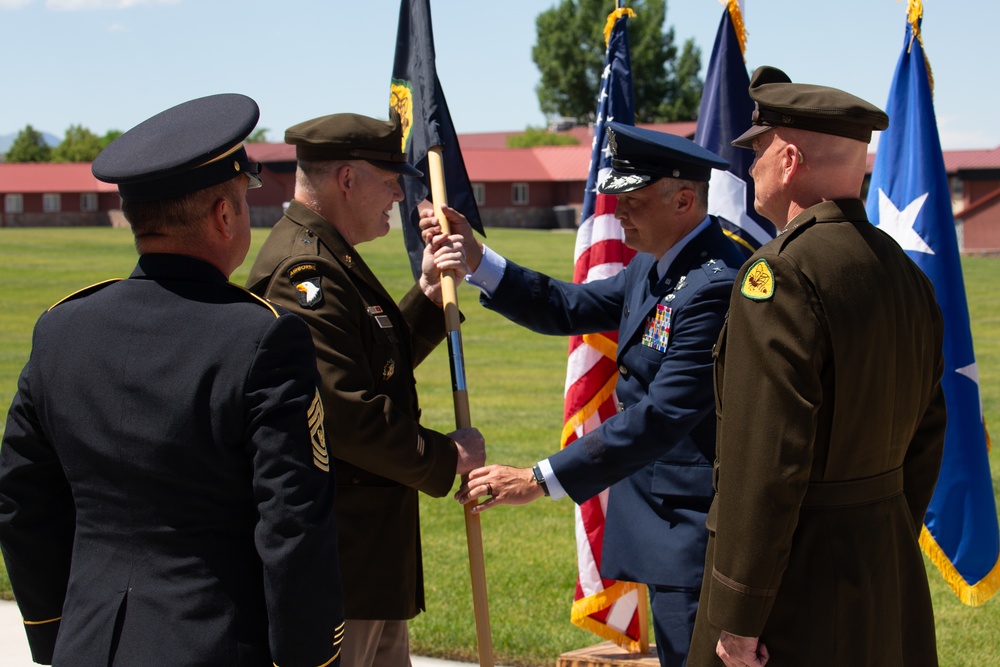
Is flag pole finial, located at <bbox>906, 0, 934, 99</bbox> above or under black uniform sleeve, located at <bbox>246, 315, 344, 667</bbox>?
above

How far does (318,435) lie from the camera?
2.47 m

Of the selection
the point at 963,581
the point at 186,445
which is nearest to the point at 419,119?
the point at 186,445

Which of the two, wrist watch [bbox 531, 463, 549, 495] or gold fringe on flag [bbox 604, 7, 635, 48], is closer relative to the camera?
wrist watch [bbox 531, 463, 549, 495]

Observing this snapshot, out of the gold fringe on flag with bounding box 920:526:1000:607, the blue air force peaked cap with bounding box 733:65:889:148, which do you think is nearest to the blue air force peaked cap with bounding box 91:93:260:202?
the blue air force peaked cap with bounding box 733:65:889:148

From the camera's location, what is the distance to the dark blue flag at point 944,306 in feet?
15.8

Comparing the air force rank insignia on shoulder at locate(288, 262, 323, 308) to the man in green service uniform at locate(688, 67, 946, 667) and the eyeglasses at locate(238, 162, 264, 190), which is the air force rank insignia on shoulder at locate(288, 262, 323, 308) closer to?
the eyeglasses at locate(238, 162, 264, 190)

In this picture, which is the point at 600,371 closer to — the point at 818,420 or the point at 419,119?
the point at 419,119

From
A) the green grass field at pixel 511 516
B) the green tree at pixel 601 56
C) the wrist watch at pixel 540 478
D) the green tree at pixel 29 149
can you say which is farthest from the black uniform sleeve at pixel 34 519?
the green tree at pixel 29 149

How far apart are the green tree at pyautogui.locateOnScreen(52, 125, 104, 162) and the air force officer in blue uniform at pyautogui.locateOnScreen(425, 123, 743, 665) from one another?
83457mm

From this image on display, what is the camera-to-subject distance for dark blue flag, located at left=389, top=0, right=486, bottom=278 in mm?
4418

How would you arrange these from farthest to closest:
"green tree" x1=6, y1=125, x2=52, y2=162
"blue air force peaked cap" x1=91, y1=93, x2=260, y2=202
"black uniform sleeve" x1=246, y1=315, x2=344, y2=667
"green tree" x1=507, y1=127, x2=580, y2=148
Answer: "green tree" x1=6, y1=125, x2=52, y2=162
"green tree" x1=507, y1=127, x2=580, y2=148
"blue air force peaked cap" x1=91, y1=93, x2=260, y2=202
"black uniform sleeve" x1=246, y1=315, x2=344, y2=667

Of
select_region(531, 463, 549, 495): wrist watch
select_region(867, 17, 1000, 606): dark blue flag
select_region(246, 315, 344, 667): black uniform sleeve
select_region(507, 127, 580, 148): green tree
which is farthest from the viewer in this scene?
select_region(507, 127, 580, 148): green tree

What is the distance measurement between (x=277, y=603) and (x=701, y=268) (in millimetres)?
2150

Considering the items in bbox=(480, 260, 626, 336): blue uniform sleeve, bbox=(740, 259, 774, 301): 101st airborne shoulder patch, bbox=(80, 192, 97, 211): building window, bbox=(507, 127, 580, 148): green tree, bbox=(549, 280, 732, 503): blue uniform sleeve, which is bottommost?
bbox=(80, 192, 97, 211): building window
